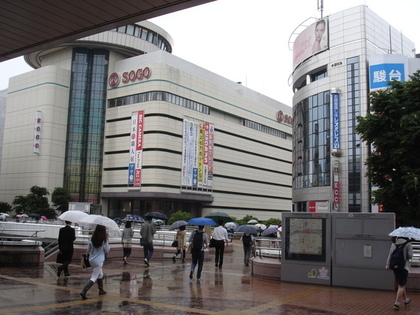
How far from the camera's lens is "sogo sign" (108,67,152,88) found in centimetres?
6925

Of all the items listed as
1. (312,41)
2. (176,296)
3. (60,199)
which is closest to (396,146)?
(176,296)

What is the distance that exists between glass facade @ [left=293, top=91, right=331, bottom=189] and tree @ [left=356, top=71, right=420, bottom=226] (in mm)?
23346

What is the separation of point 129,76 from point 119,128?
8.58m

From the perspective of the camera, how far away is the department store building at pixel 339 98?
4703 centimetres

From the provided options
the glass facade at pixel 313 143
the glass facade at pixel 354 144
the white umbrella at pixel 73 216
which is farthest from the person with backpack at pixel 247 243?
the glass facade at pixel 313 143

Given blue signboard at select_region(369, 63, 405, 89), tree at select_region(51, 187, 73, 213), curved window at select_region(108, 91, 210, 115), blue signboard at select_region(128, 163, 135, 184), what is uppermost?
curved window at select_region(108, 91, 210, 115)

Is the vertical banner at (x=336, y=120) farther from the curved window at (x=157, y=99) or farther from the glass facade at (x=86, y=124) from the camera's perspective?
the glass facade at (x=86, y=124)

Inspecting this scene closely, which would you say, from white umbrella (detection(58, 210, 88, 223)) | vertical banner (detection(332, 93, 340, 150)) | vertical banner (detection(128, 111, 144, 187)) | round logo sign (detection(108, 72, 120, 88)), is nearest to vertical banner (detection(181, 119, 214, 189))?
vertical banner (detection(128, 111, 144, 187))

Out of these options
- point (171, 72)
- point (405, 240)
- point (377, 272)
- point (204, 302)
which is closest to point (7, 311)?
point (204, 302)

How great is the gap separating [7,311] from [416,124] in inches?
850

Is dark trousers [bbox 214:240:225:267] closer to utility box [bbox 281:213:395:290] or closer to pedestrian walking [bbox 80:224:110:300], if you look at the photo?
utility box [bbox 281:213:395:290]

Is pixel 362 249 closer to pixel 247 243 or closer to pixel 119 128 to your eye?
pixel 247 243

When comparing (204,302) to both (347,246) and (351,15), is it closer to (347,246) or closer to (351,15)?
(347,246)

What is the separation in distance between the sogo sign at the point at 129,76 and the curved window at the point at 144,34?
7398 mm
